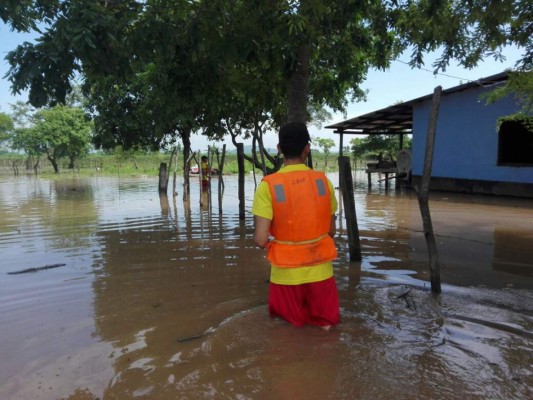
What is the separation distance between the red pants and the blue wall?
13026 millimetres

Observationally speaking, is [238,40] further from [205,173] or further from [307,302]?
[205,173]

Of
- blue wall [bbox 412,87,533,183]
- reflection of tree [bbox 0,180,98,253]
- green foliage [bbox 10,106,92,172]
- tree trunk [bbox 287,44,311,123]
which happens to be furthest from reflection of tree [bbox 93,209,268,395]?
green foliage [bbox 10,106,92,172]

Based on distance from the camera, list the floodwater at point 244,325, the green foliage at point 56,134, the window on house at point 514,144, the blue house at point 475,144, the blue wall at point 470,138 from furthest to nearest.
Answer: the green foliage at point 56,134 → the window on house at point 514,144 → the blue wall at point 470,138 → the blue house at point 475,144 → the floodwater at point 244,325

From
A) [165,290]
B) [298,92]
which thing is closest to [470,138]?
[298,92]

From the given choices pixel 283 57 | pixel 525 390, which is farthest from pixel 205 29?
pixel 525 390

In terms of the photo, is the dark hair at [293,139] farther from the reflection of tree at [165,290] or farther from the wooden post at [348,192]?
the wooden post at [348,192]

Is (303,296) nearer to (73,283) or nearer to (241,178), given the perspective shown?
(73,283)

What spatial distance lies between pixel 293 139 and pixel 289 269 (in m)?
0.92

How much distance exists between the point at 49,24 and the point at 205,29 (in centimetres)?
153

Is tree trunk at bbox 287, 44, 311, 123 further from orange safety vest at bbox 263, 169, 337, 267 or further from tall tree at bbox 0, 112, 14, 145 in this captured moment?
tall tree at bbox 0, 112, 14, 145

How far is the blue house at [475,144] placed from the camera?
14.0 m

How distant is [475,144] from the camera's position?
15227 mm

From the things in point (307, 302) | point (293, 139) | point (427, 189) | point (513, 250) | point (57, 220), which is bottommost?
point (513, 250)

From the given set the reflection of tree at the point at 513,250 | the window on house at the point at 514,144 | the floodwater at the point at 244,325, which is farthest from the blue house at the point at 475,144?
the floodwater at the point at 244,325
